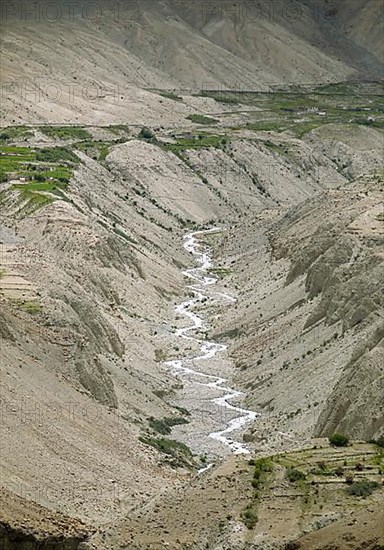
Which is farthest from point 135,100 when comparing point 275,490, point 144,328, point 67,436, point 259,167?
point 275,490

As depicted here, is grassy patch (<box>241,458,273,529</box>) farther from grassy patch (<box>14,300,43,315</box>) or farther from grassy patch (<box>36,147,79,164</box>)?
grassy patch (<box>36,147,79,164</box>)

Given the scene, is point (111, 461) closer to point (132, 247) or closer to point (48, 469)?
point (48, 469)

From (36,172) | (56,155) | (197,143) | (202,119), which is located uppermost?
(202,119)

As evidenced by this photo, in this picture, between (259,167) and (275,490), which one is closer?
(275,490)

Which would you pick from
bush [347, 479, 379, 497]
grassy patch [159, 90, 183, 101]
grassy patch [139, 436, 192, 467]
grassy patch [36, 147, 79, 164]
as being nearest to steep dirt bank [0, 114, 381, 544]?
grassy patch [139, 436, 192, 467]

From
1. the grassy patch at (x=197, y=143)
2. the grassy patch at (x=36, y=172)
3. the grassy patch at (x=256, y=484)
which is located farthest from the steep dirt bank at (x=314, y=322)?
the grassy patch at (x=197, y=143)

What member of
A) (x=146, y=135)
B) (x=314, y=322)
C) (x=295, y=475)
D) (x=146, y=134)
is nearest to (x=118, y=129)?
(x=146, y=134)

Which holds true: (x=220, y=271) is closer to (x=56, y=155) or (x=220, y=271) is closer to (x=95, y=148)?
(x=56, y=155)
